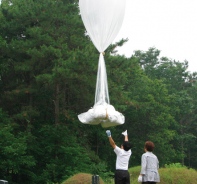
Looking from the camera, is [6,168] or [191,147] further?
[191,147]

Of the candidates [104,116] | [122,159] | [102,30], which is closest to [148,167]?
[122,159]

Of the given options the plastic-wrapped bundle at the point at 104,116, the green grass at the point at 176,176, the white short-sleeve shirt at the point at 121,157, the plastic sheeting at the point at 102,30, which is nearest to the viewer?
the white short-sleeve shirt at the point at 121,157

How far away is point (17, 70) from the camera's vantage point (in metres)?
19.6

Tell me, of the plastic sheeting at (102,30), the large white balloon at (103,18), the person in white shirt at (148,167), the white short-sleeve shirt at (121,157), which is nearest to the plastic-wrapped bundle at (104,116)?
the plastic sheeting at (102,30)

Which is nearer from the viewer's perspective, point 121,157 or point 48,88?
point 121,157

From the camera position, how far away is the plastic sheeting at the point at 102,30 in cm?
775

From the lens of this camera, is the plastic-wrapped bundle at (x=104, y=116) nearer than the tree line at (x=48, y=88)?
Yes

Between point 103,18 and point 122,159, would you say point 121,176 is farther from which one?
point 103,18

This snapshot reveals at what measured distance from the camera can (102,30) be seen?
7.93 m

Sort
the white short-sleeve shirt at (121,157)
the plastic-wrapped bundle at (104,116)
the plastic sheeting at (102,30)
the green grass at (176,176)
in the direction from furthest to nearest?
the green grass at (176,176) < the plastic sheeting at (102,30) < the plastic-wrapped bundle at (104,116) < the white short-sleeve shirt at (121,157)

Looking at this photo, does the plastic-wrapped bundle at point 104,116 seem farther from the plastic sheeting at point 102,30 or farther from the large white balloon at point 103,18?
the large white balloon at point 103,18

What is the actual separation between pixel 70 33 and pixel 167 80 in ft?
62.2

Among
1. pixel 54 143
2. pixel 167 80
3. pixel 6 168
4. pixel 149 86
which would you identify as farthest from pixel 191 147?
pixel 6 168

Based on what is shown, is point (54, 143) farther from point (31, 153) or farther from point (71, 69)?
point (71, 69)
